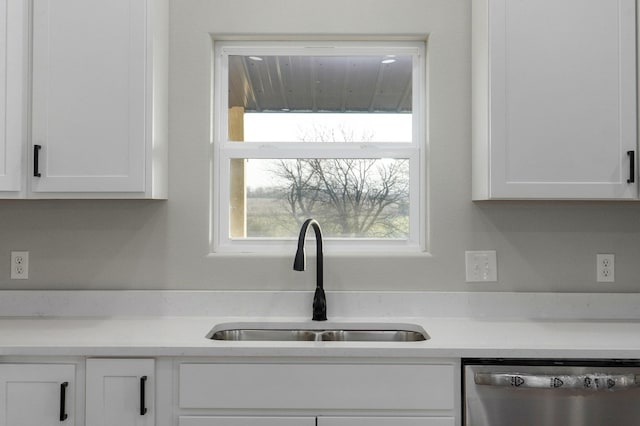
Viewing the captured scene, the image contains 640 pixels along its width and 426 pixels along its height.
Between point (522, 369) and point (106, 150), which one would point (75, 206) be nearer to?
point (106, 150)

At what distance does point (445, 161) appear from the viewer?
2160 mm

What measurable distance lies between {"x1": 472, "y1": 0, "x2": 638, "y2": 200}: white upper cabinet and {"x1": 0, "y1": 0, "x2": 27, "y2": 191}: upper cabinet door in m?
1.68

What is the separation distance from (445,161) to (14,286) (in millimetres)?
1866

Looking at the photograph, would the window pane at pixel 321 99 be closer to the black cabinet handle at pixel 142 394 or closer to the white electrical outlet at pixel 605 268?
the white electrical outlet at pixel 605 268

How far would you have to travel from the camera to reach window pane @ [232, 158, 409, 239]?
2.28 metres

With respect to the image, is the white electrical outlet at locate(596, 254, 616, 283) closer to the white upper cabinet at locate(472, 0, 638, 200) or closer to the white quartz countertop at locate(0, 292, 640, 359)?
the white quartz countertop at locate(0, 292, 640, 359)

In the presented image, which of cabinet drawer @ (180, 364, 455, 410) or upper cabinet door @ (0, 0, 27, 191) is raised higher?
upper cabinet door @ (0, 0, 27, 191)

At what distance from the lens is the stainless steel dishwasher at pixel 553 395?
1.56 m

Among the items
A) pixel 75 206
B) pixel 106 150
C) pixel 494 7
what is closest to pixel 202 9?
pixel 106 150

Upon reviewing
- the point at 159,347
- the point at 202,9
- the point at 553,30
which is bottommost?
the point at 159,347

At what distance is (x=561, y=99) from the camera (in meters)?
1.86

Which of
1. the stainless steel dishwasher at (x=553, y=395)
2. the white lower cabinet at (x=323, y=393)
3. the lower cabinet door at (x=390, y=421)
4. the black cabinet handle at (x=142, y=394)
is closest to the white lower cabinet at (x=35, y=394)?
the black cabinet handle at (x=142, y=394)

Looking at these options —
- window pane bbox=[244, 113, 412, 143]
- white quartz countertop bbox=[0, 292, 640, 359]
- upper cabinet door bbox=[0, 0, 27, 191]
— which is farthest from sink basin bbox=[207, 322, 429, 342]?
upper cabinet door bbox=[0, 0, 27, 191]

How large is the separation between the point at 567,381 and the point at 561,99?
3.17 ft
